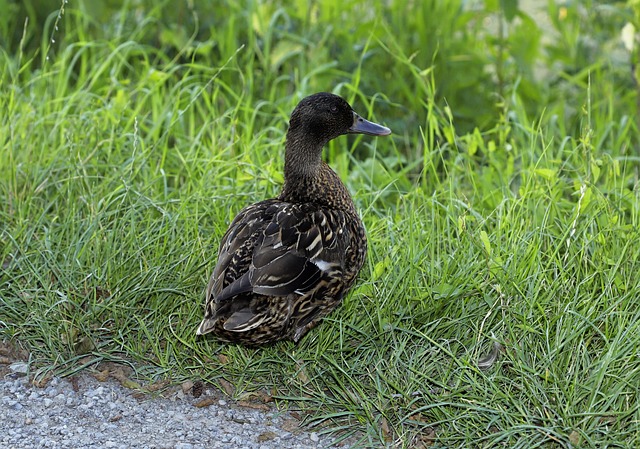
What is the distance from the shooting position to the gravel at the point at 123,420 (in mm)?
3820

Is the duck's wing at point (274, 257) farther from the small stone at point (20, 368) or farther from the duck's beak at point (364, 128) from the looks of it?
the small stone at point (20, 368)

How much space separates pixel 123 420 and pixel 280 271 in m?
0.84

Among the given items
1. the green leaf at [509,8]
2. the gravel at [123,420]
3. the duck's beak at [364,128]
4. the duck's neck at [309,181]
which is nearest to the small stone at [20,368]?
the gravel at [123,420]

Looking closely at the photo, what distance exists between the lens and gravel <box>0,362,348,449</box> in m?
3.82

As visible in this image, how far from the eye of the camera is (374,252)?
15.1ft

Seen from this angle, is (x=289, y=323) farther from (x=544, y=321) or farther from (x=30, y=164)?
(x=30, y=164)

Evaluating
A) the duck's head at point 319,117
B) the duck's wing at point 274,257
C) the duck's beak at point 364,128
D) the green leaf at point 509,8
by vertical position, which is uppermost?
the green leaf at point 509,8

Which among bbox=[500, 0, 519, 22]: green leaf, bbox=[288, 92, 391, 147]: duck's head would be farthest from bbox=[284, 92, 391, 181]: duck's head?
bbox=[500, 0, 519, 22]: green leaf

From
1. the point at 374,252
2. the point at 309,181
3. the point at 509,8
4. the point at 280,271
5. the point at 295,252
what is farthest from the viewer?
the point at 509,8

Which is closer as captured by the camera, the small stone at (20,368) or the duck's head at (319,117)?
the small stone at (20,368)

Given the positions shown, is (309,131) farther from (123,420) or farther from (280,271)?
(123,420)

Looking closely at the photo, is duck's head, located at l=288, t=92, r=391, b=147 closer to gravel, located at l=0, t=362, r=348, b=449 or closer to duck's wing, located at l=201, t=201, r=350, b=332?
duck's wing, located at l=201, t=201, r=350, b=332

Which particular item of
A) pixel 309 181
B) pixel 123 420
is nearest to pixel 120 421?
pixel 123 420

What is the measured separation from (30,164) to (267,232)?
1.62 meters
